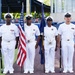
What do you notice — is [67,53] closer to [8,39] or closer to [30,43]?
[30,43]

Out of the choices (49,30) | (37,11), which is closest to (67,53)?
(49,30)

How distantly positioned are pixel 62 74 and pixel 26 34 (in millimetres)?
1664

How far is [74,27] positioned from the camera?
1063 cm

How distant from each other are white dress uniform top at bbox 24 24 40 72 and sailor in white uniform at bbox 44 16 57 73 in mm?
336

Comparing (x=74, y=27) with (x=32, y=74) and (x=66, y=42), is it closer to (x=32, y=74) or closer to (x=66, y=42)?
(x=66, y=42)

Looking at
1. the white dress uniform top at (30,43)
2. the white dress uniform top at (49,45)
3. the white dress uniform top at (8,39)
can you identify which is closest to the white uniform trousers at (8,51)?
the white dress uniform top at (8,39)

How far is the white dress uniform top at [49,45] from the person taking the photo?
1065 cm

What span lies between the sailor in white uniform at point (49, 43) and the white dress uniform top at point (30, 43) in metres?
0.34

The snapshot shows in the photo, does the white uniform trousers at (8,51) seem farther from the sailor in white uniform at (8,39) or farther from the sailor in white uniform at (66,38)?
the sailor in white uniform at (66,38)

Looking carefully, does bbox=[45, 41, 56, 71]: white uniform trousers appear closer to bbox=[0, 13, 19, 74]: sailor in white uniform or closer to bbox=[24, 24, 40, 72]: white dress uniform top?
bbox=[24, 24, 40, 72]: white dress uniform top

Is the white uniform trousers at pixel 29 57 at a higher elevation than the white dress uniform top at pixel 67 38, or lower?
lower

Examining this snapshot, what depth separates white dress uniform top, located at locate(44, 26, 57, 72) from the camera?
419 inches

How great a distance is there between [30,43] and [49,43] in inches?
23.4

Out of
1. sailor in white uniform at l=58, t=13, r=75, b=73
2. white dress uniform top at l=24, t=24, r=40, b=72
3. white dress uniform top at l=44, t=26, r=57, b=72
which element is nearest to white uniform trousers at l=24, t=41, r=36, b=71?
white dress uniform top at l=24, t=24, r=40, b=72
